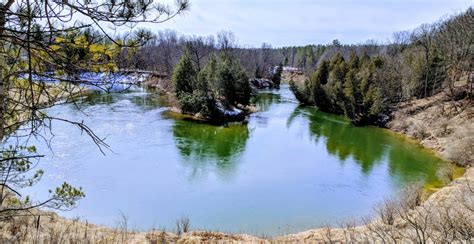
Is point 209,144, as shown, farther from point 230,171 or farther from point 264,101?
point 264,101

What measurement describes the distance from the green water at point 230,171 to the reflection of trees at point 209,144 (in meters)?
0.06

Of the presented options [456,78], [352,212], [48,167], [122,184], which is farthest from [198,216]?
[456,78]

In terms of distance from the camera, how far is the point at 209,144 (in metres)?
25.6

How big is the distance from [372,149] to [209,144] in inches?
439

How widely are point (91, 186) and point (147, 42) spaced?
13890mm

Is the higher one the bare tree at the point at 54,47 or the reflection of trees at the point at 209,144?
the bare tree at the point at 54,47

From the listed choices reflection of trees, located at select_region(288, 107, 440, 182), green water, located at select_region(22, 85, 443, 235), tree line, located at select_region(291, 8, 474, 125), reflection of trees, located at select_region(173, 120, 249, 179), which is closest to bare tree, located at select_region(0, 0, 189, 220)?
green water, located at select_region(22, 85, 443, 235)

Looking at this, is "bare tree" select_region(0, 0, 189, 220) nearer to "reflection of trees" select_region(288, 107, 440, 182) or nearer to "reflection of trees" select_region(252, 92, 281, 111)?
"reflection of trees" select_region(288, 107, 440, 182)

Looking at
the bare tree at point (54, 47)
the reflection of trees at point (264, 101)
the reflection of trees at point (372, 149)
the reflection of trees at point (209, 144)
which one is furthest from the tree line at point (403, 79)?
the bare tree at point (54, 47)

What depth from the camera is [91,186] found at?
54.6ft

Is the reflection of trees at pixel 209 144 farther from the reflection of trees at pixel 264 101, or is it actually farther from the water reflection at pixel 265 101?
the reflection of trees at pixel 264 101

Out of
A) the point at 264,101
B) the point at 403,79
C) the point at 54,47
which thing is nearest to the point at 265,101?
the point at 264,101

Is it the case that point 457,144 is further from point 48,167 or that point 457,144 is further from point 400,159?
point 48,167

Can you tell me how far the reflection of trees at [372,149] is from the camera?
2122 cm
